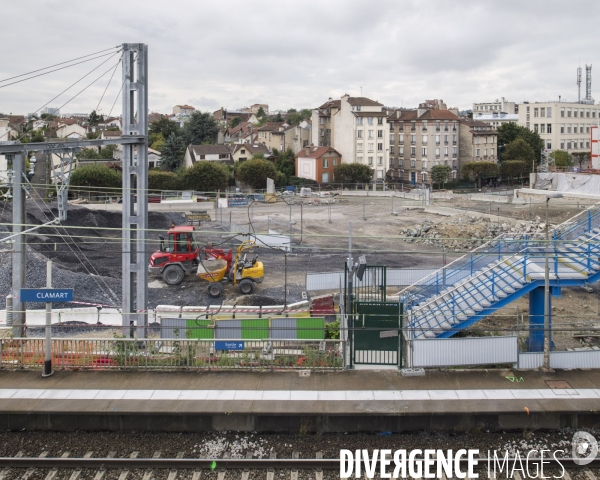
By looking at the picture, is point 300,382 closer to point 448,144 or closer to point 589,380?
point 589,380

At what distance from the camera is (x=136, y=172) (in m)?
16.5

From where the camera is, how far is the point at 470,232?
41.7 metres

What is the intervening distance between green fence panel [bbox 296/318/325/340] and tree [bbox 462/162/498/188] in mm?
65666

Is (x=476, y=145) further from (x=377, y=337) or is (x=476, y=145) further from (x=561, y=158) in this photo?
(x=377, y=337)

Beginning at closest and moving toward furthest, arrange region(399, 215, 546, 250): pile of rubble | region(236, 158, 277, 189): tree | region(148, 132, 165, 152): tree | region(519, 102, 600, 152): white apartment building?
region(399, 215, 546, 250): pile of rubble, region(236, 158, 277, 189): tree, region(519, 102, 600, 152): white apartment building, region(148, 132, 165, 152): tree

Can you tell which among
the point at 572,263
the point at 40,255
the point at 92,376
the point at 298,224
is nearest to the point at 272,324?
the point at 92,376

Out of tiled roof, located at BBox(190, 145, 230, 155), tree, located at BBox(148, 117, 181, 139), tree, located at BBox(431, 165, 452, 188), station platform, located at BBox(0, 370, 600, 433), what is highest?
tree, located at BBox(148, 117, 181, 139)

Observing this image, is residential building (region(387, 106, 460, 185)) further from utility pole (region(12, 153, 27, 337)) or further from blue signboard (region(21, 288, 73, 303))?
blue signboard (region(21, 288, 73, 303))

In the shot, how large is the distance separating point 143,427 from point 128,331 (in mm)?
4989

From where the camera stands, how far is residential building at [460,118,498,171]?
8400 cm

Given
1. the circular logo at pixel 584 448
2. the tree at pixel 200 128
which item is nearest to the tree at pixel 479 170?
the tree at pixel 200 128

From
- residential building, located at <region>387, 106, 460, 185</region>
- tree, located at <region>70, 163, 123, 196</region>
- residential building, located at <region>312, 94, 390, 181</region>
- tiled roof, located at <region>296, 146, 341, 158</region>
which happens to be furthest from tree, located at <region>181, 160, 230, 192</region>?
residential building, located at <region>387, 106, 460, 185</region>

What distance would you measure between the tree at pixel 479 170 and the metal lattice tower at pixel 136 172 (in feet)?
218

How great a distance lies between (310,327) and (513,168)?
228 feet
